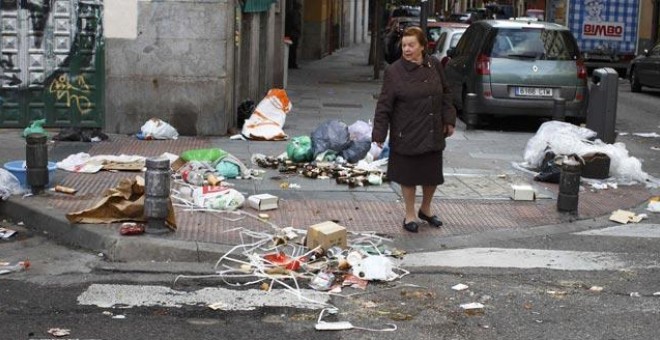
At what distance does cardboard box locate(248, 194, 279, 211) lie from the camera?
28.1ft

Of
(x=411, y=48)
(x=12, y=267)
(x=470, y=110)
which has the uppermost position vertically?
(x=411, y=48)

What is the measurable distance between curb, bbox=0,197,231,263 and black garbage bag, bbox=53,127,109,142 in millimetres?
4166

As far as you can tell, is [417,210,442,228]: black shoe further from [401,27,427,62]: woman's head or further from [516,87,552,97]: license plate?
[516,87,552,97]: license plate

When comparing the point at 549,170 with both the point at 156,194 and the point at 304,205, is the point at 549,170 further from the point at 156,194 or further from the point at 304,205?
the point at 156,194

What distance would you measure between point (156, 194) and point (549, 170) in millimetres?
4940

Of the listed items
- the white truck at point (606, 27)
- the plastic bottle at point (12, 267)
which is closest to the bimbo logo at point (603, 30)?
the white truck at point (606, 27)

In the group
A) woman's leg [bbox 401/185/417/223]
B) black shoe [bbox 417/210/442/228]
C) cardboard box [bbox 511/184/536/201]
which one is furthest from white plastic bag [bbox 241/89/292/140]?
woman's leg [bbox 401/185/417/223]

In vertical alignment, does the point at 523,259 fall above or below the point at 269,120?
below

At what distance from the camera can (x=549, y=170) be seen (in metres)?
10.5

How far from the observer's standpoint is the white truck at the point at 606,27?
29.5 metres

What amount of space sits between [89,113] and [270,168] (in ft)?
11.3

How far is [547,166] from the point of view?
10586 millimetres

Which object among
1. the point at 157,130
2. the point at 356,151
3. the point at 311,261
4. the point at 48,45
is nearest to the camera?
the point at 311,261

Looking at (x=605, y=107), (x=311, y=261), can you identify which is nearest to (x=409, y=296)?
(x=311, y=261)
